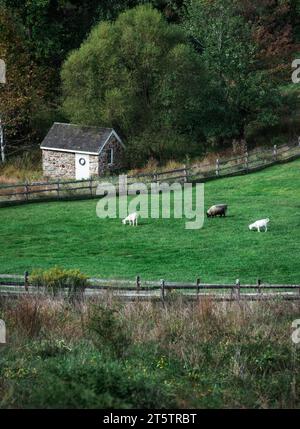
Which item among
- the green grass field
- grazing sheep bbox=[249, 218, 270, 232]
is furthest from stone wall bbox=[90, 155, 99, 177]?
grazing sheep bbox=[249, 218, 270, 232]

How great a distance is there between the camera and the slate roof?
4478cm

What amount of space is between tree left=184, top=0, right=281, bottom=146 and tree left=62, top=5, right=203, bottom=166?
3.57ft

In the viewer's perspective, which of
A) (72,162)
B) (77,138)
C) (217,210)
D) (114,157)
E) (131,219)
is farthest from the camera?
(114,157)

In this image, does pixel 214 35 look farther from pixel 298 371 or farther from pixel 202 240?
pixel 298 371

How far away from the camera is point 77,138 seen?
A: 1796 inches

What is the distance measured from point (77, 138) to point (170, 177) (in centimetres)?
972

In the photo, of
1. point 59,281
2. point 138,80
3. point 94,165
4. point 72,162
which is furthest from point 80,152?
point 59,281

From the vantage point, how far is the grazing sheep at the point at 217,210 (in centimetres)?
3030

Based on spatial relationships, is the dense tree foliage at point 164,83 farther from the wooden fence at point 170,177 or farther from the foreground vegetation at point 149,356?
the foreground vegetation at point 149,356

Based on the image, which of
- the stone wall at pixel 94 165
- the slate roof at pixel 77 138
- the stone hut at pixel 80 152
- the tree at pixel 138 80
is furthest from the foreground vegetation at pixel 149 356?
the tree at pixel 138 80

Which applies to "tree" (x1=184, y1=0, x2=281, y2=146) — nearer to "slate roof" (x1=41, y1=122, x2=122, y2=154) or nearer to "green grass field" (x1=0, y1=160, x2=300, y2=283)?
"slate roof" (x1=41, y1=122, x2=122, y2=154)

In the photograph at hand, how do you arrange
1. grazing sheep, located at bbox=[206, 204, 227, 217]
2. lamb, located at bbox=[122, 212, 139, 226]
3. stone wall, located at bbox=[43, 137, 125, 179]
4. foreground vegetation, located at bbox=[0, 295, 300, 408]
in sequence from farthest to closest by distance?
stone wall, located at bbox=[43, 137, 125, 179], grazing sheep, located at bbox=[206, 204, 227, 217], lamb, located at bbox=[122, 212, 139, 226], foreground vegetation, located at bbox=[0, 295, 300, 408]

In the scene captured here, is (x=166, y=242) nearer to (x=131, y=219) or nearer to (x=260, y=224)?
(x=131, y=219)

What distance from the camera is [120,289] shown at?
2019 cm
